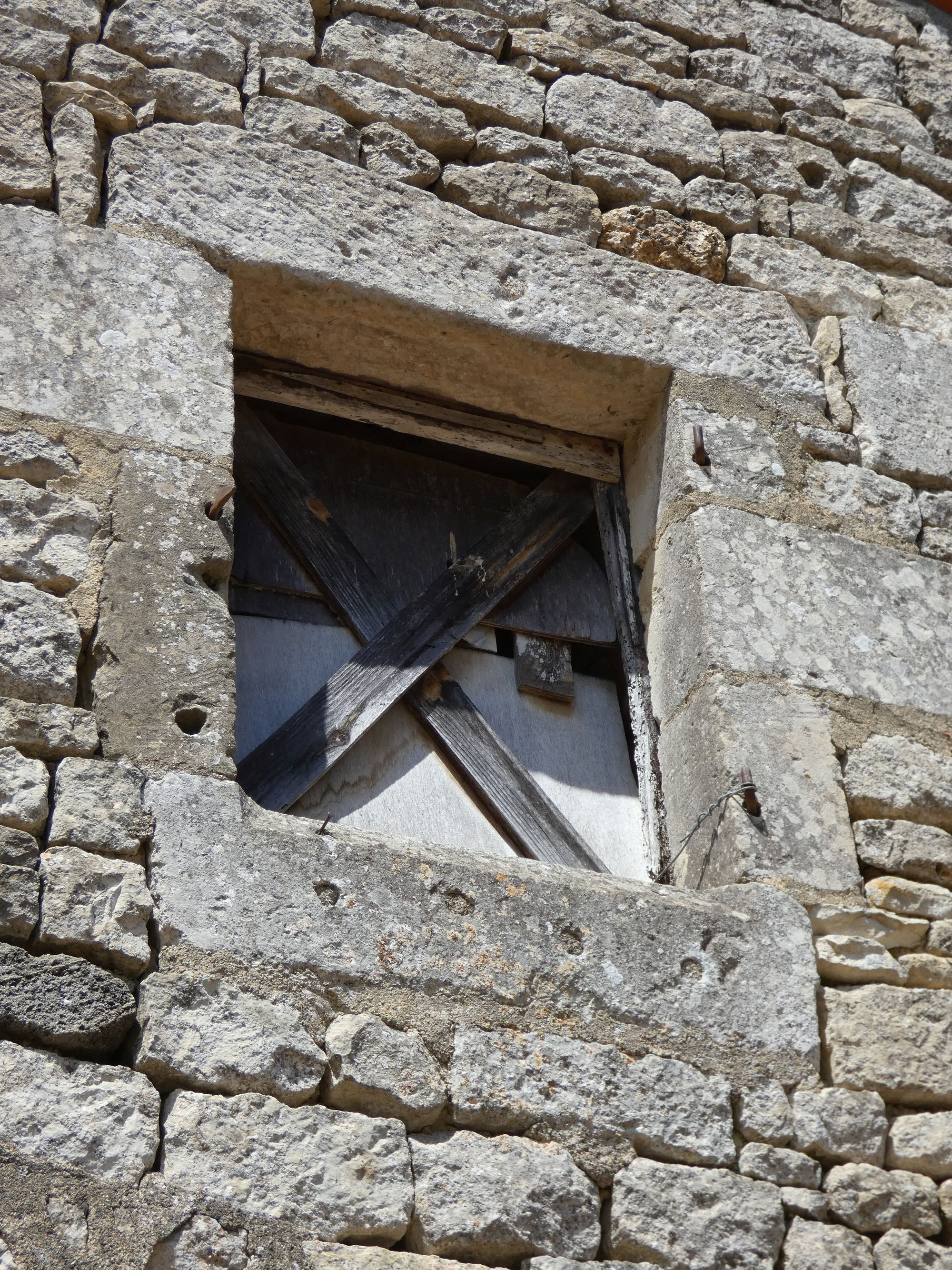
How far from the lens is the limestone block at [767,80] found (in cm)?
414

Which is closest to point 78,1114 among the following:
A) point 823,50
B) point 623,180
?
point 623,180

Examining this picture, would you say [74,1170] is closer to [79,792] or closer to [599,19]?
[79,792]

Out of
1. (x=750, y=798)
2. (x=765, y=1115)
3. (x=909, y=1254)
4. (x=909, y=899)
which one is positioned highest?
(x=750, y=798)

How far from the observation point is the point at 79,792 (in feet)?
7.98

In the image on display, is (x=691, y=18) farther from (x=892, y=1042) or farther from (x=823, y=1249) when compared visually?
(x=823, y=1249)

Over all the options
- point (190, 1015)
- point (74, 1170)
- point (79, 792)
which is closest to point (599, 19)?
point (79, 792)

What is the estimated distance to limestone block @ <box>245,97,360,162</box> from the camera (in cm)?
345

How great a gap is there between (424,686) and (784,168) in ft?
6.06

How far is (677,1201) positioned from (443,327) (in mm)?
1949

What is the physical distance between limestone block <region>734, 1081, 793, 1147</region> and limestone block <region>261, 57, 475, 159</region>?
2346 millimetres

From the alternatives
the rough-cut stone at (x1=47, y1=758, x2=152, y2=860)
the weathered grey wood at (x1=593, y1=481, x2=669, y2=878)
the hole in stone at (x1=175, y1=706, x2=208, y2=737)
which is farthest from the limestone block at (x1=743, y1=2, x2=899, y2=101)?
the rough-cut stone at (x1=47, y1=758, x2=152, y2=860)

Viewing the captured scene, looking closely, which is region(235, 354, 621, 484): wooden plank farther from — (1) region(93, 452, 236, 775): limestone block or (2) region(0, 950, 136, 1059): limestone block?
(2) region(0, 950, 136, 1059): limestone block

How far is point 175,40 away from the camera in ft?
11.5

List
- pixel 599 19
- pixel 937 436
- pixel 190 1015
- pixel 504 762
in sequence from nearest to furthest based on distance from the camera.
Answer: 1. pixel 190 1015
2. pixel 504 762
3. pixel 937 436
4. pixel 599 19
